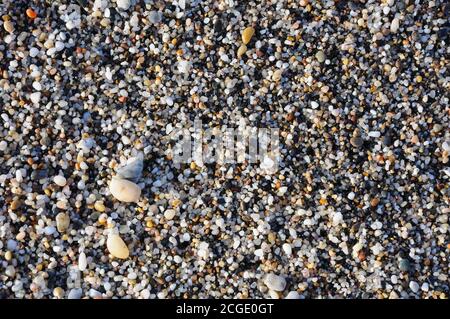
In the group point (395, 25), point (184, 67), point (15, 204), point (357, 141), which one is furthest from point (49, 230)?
point (395, 25)

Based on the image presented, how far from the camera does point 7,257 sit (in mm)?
2113

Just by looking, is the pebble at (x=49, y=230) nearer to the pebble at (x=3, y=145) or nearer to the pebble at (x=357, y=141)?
the pebble at (x=3, y=145)

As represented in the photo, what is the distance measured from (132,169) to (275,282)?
26.3 inches

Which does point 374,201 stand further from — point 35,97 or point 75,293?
point 35,97

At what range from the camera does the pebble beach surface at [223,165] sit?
84.6 inches

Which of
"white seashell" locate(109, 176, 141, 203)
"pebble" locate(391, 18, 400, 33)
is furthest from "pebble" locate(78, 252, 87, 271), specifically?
"pebble" locate(391, 18, 400, 33)

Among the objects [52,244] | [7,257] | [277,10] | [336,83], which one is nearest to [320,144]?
[336,83]

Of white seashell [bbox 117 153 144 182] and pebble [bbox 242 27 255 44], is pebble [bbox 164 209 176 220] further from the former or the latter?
pebble [bbox 242 27 255 44]

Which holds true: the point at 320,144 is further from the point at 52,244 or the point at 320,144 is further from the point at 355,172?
the point at 52,244

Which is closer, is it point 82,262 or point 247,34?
point 82,262

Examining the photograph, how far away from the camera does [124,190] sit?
215 cm

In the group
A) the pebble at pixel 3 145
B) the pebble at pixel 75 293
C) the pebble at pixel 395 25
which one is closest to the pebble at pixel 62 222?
the pebble at pixel 75 293

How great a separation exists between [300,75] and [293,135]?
0.79 ft

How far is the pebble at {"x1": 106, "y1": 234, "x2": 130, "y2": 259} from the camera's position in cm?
213
